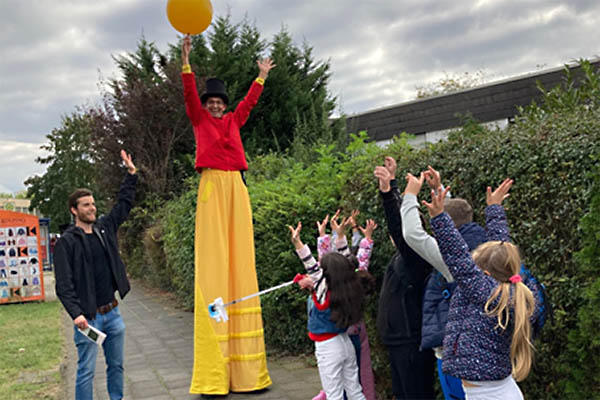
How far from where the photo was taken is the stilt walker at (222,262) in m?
5.41

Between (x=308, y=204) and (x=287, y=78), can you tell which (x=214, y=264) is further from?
(x=287, y=78)

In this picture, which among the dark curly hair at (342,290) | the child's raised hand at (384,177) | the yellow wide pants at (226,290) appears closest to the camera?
the child's raised hand at (384,177)

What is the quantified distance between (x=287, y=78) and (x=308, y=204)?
936 cm

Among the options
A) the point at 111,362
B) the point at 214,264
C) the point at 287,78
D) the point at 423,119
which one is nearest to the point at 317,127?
the point at 287,78

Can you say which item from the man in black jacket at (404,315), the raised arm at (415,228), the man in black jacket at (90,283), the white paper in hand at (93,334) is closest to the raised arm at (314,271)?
the man in black jacket at (404,315)

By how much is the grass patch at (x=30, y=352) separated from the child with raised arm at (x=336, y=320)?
3.09 m

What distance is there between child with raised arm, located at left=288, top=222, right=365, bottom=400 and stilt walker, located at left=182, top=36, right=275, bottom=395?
132 cm

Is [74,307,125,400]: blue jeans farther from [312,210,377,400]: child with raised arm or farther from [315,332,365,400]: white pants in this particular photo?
[312,210,377,400]: child with raised arm

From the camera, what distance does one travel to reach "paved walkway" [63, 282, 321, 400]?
5.55m

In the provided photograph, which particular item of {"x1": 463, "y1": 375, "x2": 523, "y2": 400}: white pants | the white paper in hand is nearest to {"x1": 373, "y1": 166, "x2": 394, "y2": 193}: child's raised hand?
{"x1": 463, "y1": 375, "x2": 523, "y2": 400}: white pants

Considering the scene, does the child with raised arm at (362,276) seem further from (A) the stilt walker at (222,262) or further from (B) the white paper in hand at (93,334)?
(B) the white paper in hand at (93,334)

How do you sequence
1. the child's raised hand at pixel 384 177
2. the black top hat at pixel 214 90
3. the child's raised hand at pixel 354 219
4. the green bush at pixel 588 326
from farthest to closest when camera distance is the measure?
the black top hat at pixel 214 90 < the child's raised hand at pixel 354 219 < the child's raised hand at pixel 384 177 < the green bush at pixel 588 326

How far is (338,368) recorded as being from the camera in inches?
168

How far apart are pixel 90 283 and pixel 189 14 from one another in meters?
2.52
